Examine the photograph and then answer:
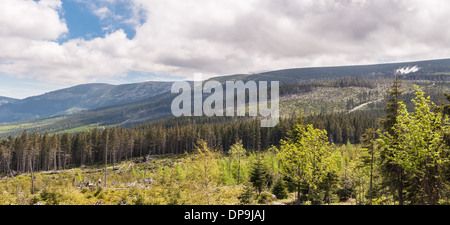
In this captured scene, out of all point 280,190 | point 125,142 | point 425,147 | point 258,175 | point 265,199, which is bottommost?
point 125,142

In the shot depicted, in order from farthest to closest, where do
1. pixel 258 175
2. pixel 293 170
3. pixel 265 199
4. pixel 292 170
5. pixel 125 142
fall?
pixel 125 142, pixel 258 175, pixel 265 199, pixel 292 170, pixel 293 170

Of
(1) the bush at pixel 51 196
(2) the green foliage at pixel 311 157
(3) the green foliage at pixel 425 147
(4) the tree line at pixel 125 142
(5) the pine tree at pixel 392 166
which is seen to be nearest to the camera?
(3) the green foliage at pixel 425 147

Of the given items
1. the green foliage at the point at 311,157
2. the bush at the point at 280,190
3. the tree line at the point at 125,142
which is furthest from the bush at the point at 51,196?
the tree line at the point at 125,142

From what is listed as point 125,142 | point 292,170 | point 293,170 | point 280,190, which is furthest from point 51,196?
point 125,142

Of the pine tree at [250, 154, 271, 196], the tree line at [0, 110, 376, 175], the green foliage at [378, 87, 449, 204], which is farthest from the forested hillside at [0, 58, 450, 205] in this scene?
the tree line at [0, 110, 376, 175]

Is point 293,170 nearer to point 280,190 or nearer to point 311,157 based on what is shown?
point 311,157

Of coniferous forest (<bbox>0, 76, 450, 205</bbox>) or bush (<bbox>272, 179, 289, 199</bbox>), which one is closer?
coniferous forest (<bbox>0, 76, 450, 205</bbox>)

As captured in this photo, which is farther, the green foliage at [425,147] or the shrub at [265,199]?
the shrub at [265,199]

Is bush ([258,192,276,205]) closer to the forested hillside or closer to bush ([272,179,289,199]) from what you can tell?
the forested hillside

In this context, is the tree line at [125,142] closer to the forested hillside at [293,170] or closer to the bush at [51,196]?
the forested hillside at [293,170]

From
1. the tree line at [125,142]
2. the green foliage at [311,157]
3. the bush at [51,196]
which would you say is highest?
the green foliage at [311,157]

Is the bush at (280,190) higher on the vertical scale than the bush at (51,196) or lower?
lower

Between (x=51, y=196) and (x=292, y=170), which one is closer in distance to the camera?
(x=51, y=196)
